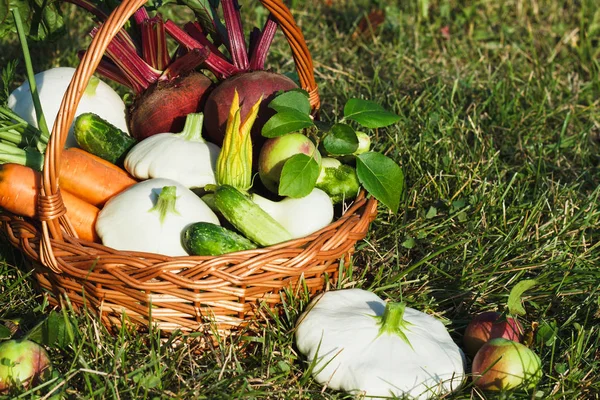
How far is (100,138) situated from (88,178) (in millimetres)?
185

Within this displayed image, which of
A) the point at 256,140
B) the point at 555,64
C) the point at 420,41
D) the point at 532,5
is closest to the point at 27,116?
the point at 256,140

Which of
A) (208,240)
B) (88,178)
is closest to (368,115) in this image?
(208,240)

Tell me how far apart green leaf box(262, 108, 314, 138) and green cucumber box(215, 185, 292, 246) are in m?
0.23

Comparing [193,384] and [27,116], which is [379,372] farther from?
[27,116]

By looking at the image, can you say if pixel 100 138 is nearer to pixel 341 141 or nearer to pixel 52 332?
pixel 52 332

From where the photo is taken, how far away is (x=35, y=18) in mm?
2840

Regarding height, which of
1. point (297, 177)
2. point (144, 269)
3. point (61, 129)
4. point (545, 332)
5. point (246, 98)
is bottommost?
point (545, 332)

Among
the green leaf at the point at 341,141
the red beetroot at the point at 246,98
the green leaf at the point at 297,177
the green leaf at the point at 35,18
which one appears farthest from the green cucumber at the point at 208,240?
the green leaf at the point at 35,18

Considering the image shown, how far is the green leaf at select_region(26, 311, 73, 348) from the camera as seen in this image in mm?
1984

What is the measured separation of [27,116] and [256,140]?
33.8 inches

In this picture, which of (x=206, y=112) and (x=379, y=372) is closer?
(x=379, y=372)

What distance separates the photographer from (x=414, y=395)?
1.87 metres

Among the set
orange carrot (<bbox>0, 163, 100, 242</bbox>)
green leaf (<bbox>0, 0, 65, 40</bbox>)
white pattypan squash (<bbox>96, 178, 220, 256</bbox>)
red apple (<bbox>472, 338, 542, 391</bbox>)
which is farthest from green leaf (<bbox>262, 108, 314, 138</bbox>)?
green leaf (<bbox>0, 0, 65, 40</bbox>)

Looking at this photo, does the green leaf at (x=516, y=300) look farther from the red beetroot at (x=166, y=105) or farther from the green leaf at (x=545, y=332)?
the red beetroot at (x=166, y=105)
